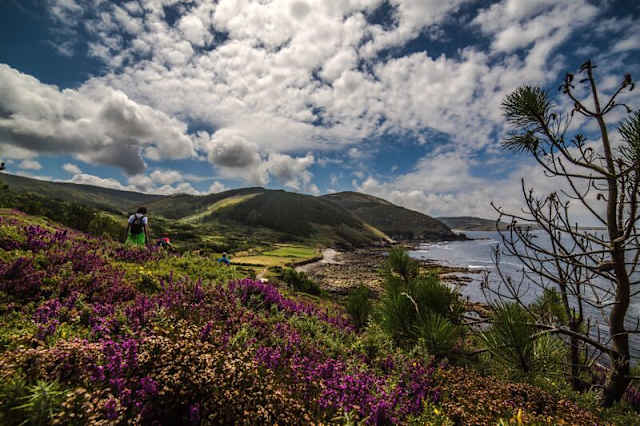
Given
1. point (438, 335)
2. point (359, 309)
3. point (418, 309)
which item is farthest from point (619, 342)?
point (359, 309)

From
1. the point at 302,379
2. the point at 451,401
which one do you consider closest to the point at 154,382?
the point at 302,379

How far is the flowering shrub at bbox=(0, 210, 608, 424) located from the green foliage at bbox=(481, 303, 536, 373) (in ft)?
1.99

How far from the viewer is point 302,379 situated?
10.4 feet

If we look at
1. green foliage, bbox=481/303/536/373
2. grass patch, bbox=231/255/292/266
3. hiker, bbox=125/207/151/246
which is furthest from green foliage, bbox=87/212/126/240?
grass patch, bbox=231/255/292/266

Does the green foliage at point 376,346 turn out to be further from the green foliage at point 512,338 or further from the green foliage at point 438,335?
the green foliage at point 512,338

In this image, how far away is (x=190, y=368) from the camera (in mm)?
2525

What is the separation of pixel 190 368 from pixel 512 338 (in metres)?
4.12

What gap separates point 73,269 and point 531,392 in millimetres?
8152

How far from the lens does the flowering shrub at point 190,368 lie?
2152 mm

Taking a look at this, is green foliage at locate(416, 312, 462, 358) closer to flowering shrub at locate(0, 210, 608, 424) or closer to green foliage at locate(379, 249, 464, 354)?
green foliage at locate(379, 249, 464, 354)

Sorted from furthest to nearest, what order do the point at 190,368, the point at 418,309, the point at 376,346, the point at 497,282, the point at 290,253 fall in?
the point at 290,253 < the point at 497,282 < the point at 376,346 < the point at 418,309 < the point at 190,368

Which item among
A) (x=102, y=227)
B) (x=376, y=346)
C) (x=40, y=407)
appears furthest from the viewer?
(x=102, y=227)

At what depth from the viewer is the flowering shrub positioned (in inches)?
84.7

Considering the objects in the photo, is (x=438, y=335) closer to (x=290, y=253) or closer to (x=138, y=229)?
(x=138, y=229)
